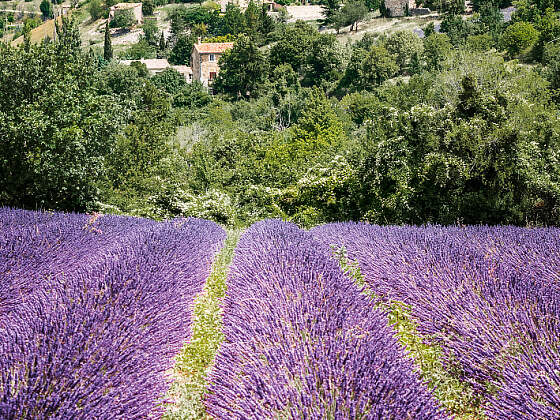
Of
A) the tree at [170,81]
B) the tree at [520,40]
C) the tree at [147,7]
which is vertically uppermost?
the tree at [147,7]

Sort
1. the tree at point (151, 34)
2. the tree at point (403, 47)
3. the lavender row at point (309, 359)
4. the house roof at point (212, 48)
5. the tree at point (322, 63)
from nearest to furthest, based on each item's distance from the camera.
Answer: the lavender row at point (309, 359), the tree at point (403, 47), the tree at point (322, 63), the house roof at point (212, 48), the tree at point (151, 34)

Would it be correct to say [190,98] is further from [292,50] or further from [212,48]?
[212,48]

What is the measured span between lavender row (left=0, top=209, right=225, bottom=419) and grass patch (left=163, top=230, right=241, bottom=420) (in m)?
0.10

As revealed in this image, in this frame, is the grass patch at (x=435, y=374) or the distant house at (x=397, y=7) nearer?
the grass patch at (x=435, y=374)

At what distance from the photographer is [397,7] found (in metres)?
72.6

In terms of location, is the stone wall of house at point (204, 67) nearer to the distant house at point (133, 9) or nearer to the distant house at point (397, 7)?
the distant house at point (397, 7)

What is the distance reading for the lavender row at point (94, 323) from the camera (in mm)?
2307

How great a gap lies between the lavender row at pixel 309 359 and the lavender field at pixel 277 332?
0.04 ft

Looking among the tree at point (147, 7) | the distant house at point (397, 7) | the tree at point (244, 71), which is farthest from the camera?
the tree at point (147, 7)

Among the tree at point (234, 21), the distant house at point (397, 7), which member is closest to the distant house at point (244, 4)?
the tree at point (234, 21)

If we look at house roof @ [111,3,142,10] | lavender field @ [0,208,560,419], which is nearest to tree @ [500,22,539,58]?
lavender field @ [0,208,560,419]

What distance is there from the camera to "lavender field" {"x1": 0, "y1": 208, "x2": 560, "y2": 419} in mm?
2340

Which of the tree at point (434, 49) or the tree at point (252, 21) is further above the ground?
the tree at point (252, 21)

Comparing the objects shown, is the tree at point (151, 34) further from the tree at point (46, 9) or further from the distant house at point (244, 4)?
the tree at point (46, 9)
